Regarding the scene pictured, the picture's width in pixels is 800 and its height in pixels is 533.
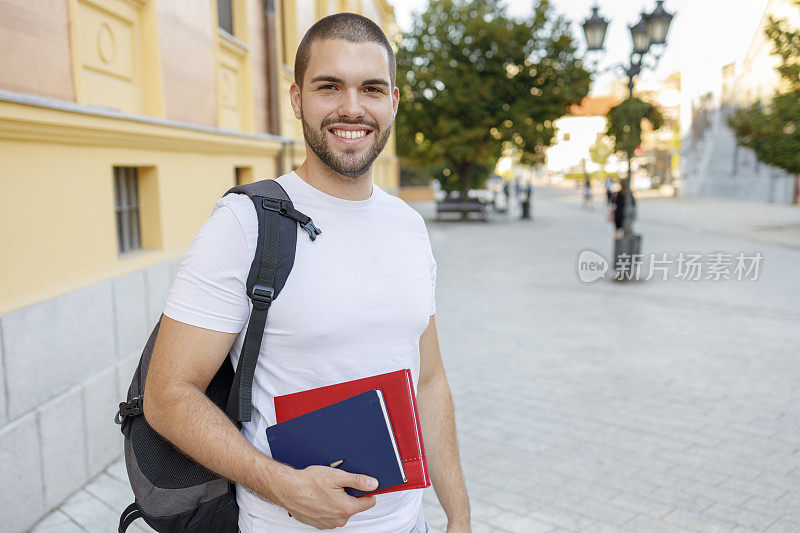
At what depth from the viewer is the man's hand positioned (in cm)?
139

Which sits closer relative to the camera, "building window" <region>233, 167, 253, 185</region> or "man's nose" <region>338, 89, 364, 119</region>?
"man's nose" <region>338, 89, 364, 119</region>

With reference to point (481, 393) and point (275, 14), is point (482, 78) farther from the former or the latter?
point (481, 393)

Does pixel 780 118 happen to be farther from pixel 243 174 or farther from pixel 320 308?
pixel 320 308

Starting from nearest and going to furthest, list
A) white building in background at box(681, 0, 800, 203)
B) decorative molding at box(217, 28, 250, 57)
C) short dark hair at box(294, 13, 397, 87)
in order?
1. short dark hair at box(294, 13, 397, 87)
2. decorative molding at box(217, 28, 250, 57)
3. white building in background at box(681, 0, 800, 203)

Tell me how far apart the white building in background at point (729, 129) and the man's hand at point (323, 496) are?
108 feet

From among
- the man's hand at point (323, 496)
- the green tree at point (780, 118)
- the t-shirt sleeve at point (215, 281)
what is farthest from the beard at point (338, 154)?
the green tree at point (780, 118)

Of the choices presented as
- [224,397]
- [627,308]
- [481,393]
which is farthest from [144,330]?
[627,308]

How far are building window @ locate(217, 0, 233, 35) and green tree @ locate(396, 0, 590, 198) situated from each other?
18.8 metres

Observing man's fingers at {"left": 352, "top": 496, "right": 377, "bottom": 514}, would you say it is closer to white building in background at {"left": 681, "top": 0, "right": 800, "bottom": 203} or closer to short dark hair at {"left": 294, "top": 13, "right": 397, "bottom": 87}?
short dark hair at {"left": 294, "top": 13, "right": 397, "bottom": 87}

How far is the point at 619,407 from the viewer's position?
5.99 meters

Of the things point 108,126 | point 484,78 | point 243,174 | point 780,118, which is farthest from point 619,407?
point 484,78

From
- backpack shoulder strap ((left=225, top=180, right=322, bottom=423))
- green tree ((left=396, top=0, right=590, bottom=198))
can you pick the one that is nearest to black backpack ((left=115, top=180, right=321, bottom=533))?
backpack shoulder strap ((left=225, top=180, right=322, bottom=423))

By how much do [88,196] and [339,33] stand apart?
364cm

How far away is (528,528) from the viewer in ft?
13.1
